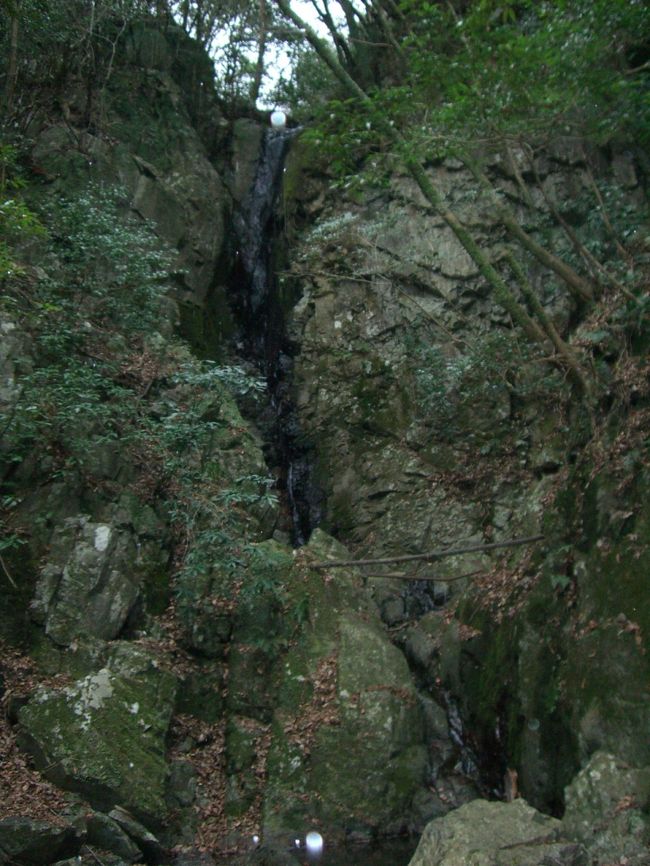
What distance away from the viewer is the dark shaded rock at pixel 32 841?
18.4 feet

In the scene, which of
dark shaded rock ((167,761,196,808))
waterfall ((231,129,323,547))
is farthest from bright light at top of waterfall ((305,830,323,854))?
waterfall ((231,129,323,547))

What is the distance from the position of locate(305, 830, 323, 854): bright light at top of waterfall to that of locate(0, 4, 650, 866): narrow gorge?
5 cm

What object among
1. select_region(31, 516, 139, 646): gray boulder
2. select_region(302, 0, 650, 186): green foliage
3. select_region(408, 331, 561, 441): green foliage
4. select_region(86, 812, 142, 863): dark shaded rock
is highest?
select_region(302, 0, 650, 186): green foliage

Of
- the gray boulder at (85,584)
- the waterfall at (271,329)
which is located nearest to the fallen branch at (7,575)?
the gray boulder at (85,584)

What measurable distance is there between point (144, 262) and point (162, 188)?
4.46m

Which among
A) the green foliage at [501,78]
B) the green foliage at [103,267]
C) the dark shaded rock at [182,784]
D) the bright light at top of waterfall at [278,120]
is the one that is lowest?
the dark shaded rock at [182,784]

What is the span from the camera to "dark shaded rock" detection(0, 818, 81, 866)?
561cm

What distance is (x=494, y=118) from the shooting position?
8586 millimetres

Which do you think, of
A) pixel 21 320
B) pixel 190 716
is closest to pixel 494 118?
pixel 21 320

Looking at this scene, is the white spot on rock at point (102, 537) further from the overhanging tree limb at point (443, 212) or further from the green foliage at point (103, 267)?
the overhanging tree limb at point (443, 212)

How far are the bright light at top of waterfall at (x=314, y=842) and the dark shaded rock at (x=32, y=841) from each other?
2541 mm

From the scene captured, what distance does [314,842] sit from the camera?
7.51m

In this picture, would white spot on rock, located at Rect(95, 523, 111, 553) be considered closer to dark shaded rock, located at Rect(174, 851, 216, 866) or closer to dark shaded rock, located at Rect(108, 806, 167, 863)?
dark shaded rock, located at Rect(108, 806, 167, 863)

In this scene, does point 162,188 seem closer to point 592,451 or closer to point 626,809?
point 592,451
